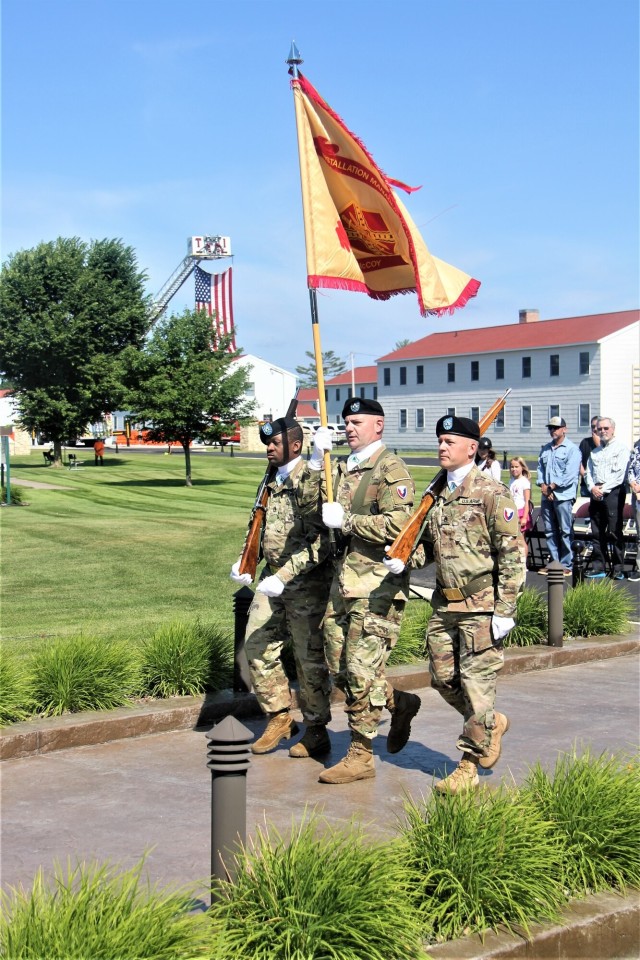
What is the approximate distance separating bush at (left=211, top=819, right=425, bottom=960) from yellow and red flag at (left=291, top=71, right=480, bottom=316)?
13.1 ft

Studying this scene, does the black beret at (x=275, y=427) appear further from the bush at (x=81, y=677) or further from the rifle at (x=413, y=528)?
the bush at (x=81, y=677)

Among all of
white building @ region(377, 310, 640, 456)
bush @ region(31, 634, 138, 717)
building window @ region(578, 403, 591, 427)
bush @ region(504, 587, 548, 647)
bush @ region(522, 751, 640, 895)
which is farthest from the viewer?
building window @ region(578, 403, 591, 427)

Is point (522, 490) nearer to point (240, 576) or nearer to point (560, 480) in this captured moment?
point (560, 480)

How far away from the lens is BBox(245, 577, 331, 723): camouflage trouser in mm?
7484

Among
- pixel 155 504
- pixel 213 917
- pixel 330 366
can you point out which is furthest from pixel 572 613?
pixel 330 366

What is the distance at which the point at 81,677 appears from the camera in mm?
7957

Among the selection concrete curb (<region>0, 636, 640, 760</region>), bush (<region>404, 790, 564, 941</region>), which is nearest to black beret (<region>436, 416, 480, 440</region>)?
bush (<region>404, 790, 564, 941</region>)

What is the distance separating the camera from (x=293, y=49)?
762 cm

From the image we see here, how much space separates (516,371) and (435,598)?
214 feet

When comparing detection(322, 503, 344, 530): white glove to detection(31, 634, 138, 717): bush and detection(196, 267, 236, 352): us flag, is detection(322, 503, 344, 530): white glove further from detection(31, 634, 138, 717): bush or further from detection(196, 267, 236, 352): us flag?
detection(196, 267, 236, 352): us flag

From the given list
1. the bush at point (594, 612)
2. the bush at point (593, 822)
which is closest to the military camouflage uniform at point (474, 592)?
the bush at point (593, 822)

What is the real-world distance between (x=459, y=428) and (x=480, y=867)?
281 cm

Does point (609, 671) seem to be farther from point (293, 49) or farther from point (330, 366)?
point (330, 366)

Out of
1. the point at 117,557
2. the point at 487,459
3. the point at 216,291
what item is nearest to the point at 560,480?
the point at 487,459
